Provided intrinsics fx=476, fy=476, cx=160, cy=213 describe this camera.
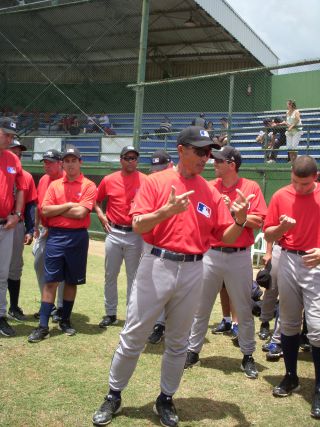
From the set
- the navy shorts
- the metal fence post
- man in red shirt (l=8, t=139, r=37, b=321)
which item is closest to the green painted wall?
the metal fence post

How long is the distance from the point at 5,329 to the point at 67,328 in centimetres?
64

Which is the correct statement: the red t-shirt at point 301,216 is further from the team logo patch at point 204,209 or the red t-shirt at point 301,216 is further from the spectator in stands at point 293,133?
the spectator in stands at point 293,133

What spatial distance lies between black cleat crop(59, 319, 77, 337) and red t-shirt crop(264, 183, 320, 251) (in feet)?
8.11

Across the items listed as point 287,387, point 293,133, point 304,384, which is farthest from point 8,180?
point 293,133

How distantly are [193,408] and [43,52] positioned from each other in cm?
1974

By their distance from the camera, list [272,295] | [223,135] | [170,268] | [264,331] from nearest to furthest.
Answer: [170,268] < [272,295] < [264,331] < [223,135]

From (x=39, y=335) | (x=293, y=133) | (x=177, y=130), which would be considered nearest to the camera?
(x=39, y=335)

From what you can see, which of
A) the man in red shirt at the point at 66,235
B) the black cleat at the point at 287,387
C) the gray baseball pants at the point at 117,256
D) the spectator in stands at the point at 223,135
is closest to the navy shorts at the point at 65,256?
the man in red shirt at the point at 66,235

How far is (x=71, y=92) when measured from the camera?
71.2 feet

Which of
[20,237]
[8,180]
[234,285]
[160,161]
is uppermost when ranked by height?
[160,161]

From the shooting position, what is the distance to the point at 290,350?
389cm

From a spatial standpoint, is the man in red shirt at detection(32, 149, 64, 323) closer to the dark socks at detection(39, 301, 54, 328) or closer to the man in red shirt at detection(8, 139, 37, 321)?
the man in red shirt at detection(8, 139, 37, 321)

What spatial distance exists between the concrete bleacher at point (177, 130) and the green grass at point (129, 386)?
18.6 ft

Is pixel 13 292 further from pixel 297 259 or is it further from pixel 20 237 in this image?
pixel 297 259
